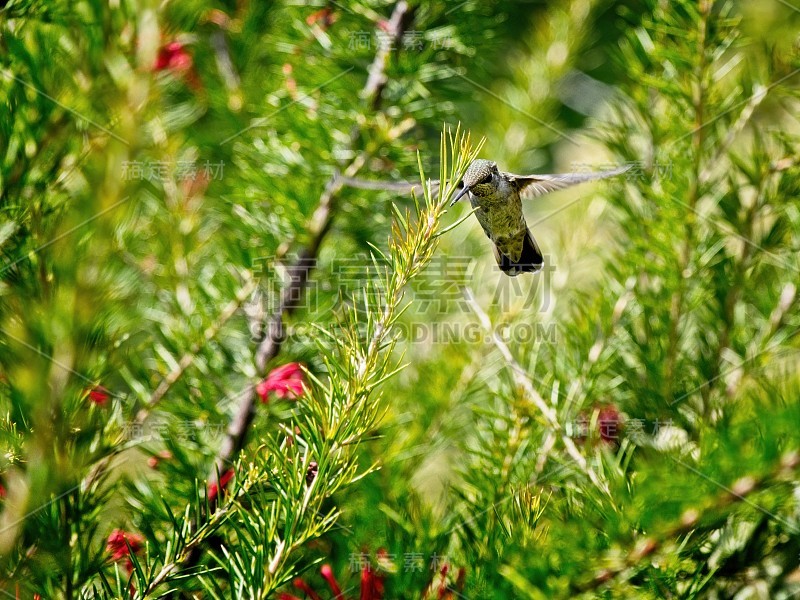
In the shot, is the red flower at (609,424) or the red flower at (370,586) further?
the red flower at (609,424)

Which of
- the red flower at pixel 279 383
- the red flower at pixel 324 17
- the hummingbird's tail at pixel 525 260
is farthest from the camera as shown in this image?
the hummingbird's tail at pixel 525 260

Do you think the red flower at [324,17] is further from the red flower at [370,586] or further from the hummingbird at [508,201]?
the red flower at [370,586]

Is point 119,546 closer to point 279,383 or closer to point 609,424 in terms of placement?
point 279,383

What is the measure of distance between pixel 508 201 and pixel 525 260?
13cm

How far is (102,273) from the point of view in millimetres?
266

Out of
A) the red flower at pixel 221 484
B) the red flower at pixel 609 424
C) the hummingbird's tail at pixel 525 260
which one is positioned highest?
the hummingbird's tail at pixel 525 260

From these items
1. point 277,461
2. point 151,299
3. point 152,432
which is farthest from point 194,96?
point 277,461

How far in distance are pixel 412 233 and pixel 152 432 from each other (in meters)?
0.28

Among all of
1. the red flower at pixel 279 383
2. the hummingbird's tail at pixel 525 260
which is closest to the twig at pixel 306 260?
the red flower at pixel 279 383

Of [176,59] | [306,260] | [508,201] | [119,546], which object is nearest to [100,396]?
[119,546]

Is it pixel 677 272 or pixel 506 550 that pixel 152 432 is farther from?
pixel 677 272

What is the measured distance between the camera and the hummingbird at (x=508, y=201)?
0.63 meters

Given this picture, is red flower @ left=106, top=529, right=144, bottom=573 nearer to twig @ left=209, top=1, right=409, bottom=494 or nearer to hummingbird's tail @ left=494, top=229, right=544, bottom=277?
twig @ left=209, top=1, right=409, bottom=494

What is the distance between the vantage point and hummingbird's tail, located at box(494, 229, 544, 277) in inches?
32.2
